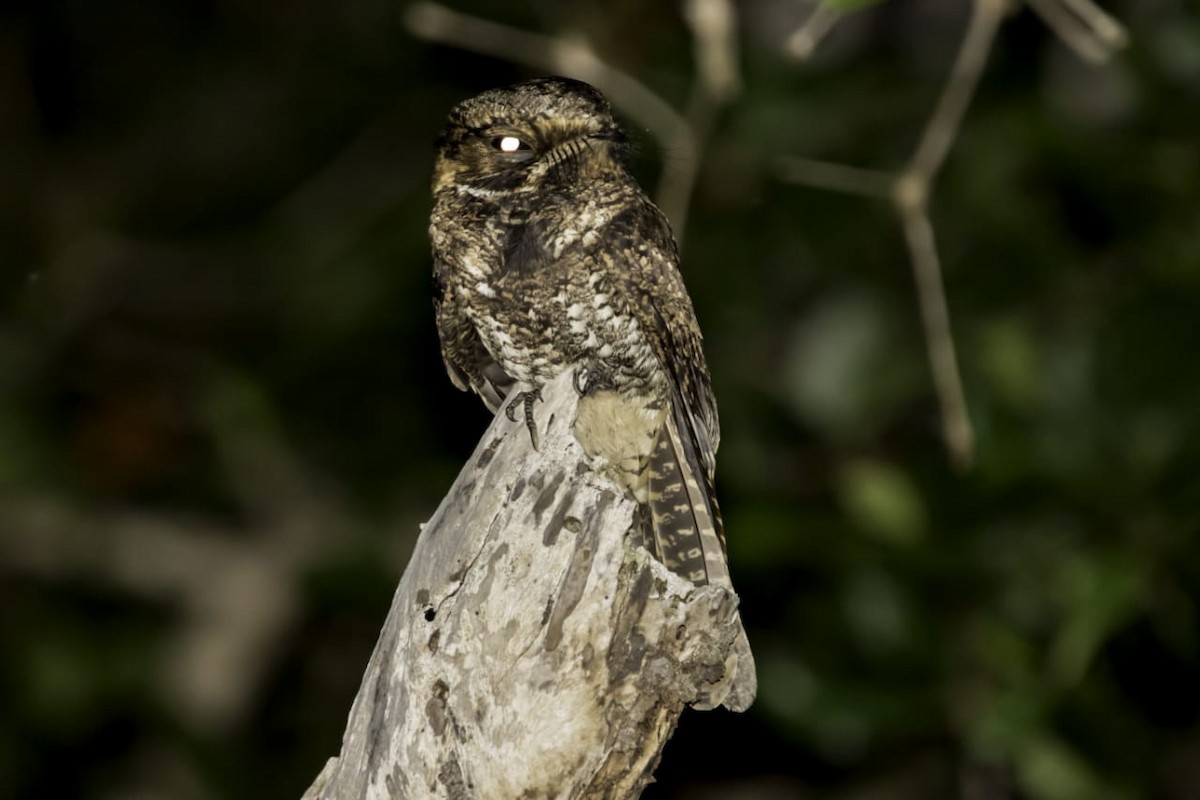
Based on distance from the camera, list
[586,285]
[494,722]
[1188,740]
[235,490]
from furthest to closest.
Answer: [235,490]
[1188,740]
[586,285]
[494,722]

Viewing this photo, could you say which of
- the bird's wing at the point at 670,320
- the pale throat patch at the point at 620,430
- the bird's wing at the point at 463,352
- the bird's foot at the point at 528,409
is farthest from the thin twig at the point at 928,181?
the bird's wing at the point at 463,352

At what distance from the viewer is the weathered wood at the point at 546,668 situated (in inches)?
76.2

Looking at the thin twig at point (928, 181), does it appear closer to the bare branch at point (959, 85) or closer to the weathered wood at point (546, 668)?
the bare branch at point (959, 85)

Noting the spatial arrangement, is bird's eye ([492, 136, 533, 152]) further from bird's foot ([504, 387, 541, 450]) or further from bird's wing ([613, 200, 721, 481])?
bird's foot ([504, 387, 541, 450])

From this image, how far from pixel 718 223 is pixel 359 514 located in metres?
1.46

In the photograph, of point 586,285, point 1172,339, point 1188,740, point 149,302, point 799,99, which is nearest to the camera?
point 586,285

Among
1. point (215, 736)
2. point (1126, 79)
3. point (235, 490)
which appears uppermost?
point (1126, 79)

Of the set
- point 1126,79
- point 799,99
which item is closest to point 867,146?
point 799,99

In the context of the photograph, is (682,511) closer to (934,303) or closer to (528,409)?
(528,409)

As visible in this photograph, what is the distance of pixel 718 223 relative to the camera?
480cm

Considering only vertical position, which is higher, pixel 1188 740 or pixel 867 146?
pixel 867 146

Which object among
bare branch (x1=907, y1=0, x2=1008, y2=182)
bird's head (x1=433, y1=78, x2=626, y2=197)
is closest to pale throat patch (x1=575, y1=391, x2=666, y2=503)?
bird's head (x1=433, y1=78, x2=626, y2=197)

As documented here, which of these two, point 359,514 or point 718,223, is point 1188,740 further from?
point 359,514

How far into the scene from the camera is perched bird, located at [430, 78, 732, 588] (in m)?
2.57
